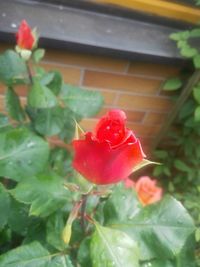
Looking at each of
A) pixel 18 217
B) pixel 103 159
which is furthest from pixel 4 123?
pixel 103 159

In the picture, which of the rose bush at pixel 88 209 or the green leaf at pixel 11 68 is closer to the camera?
the rose bush at pixel 88 209

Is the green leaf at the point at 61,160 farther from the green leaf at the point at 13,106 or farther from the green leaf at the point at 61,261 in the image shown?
the green leaf at the point at 61,261

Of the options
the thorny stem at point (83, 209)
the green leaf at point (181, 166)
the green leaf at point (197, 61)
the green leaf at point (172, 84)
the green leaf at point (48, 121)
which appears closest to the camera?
the thorny stem at point (83, 209)

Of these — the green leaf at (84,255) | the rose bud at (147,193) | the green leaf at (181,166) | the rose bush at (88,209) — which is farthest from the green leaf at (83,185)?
the green leaf at (181,166)

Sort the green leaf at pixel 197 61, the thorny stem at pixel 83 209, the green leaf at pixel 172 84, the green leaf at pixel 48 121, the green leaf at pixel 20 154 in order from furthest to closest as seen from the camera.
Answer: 1. the green leaf at pixel 172 84
2. the green leaf at pixel 197 61
3. the green leaf at pixel 48 121
4. the green leaf at pixel 20 154
5. the thorny stem at pixel 83 209

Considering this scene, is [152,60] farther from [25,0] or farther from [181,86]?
[25,0]

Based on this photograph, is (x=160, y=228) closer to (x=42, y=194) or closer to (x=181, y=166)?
(x=42, y=194)

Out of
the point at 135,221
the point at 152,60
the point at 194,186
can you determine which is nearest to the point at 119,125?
the point at 135,221
